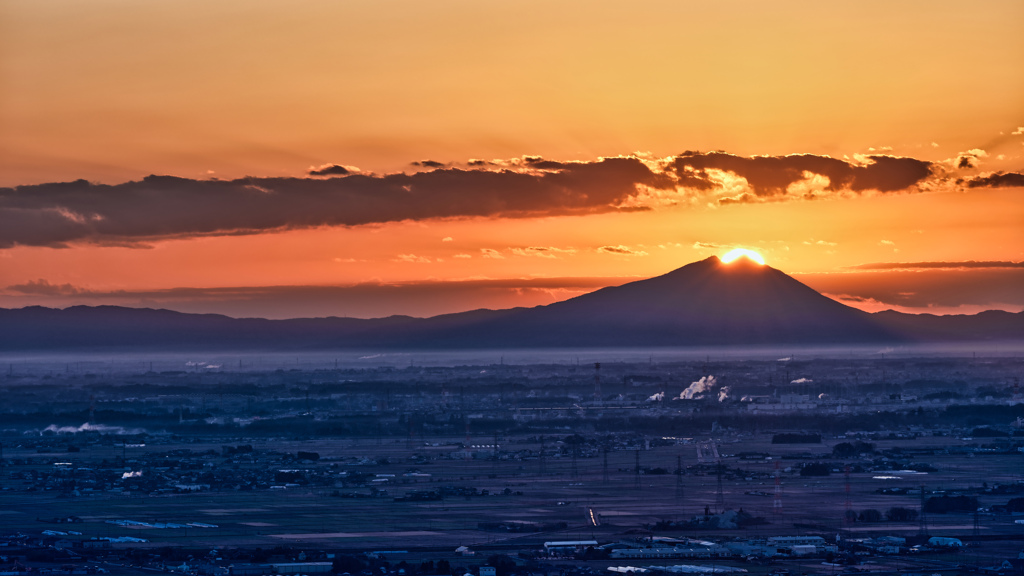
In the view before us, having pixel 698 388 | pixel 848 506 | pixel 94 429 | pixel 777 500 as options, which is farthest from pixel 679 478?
pixel 698 388

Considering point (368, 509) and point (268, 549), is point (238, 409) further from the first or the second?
point (268, 549)

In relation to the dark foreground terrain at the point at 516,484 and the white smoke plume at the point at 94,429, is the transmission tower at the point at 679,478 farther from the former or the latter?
the white smoke plume at the point at 94,429

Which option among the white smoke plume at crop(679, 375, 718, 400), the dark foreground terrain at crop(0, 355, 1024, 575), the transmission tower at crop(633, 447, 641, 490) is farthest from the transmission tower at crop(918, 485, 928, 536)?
the white smoke plume at crop(679, 375, 718, 400)

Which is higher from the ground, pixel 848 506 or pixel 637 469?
pixel 637 469

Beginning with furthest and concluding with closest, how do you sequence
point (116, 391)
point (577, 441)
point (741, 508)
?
point (116, 391), point (577, 441), point (741, 508)

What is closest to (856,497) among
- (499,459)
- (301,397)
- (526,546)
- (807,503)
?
(807,503)

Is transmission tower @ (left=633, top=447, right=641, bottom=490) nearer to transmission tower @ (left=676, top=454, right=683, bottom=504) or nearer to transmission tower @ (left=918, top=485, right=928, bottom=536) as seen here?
transmission tower @ (left=676, top=454, right=683, bottom=504)

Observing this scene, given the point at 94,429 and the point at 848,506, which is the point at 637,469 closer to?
the point at 848,506

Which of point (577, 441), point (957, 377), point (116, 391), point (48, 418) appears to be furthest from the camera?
point (957, 377)

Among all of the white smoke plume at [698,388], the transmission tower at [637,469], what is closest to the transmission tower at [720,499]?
the transmission tower at [637,469]
